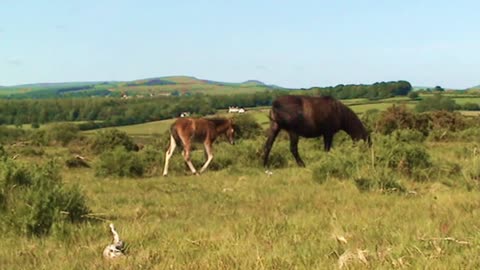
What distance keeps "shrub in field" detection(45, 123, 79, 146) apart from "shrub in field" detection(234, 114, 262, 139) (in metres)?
16.4

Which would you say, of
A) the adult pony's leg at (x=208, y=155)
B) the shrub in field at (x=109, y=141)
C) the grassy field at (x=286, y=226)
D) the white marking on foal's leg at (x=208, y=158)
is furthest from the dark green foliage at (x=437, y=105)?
the grassy field at (x=286, y=226)

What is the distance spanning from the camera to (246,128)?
32.3 m

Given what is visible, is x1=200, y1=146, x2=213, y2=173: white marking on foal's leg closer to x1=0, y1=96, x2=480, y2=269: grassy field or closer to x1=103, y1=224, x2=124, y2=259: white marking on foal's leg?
x1=0, y1=96, x2=480, y2=269: grassy field

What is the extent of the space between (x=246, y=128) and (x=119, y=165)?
725 inches

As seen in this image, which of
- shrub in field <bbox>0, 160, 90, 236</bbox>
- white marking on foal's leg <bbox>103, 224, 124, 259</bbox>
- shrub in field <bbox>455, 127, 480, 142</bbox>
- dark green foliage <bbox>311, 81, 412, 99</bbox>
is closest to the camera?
white marking on foal's leg <bbox>103, 224, 124, 259</bbox>

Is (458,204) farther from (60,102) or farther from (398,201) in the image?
(60,102)

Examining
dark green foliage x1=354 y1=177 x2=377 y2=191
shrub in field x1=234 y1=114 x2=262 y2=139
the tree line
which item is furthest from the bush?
the tree line

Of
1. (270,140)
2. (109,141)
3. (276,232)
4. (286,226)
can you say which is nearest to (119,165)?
(270,140)

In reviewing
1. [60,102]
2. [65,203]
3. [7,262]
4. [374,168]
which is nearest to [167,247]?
[7,262]

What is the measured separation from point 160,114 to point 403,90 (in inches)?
1241

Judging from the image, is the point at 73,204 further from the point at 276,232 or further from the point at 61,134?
the point at 61,134

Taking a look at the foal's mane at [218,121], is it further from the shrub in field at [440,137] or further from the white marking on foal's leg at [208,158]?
the shrub in field at [440,137]

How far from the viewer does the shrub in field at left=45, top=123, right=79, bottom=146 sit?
43469mm

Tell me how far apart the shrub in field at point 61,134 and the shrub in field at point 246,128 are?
1639 cm
